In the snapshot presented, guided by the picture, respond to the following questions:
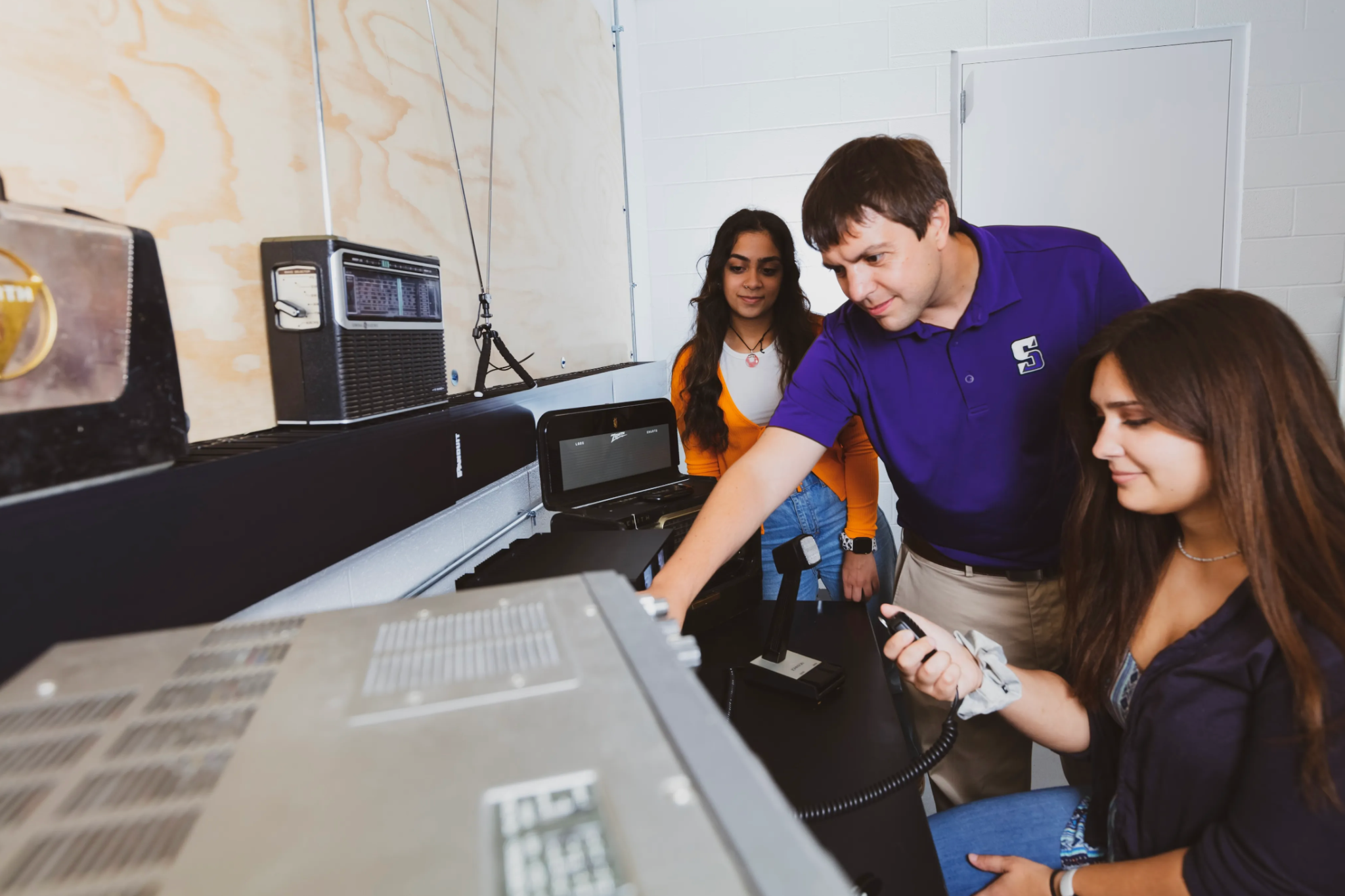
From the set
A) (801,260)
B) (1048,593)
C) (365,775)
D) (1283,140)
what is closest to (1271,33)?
(1283,140)

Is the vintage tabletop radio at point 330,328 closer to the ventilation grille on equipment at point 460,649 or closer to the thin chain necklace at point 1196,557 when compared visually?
the ventilation grille on equipment at point 460,649

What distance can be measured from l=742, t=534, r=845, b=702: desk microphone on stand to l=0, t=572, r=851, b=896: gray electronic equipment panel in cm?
81

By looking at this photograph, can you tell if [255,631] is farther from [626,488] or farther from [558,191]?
[558,191]

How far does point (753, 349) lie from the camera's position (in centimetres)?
229

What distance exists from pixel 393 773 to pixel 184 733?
0.12 m

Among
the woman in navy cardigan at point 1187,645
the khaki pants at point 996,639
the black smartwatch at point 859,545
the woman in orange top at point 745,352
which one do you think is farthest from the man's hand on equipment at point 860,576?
the woman in navy cardigan at point 1187,645

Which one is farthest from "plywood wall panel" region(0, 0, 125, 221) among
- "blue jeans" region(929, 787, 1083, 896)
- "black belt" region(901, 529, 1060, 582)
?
"black belt" region(901, 529, 1060, 582)

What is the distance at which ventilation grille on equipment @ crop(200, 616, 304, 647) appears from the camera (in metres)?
0.46

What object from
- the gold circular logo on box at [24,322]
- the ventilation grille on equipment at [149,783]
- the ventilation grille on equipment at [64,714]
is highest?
the gold circular logo on box at [24,322]

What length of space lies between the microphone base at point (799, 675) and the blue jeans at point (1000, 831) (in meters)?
0.25

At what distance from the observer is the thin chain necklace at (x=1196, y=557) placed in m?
1.06

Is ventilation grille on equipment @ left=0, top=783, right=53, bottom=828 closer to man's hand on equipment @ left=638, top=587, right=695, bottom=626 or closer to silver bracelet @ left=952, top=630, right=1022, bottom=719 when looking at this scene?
man's hand on equipment @ left=638, top=587, right=695, bottom=626

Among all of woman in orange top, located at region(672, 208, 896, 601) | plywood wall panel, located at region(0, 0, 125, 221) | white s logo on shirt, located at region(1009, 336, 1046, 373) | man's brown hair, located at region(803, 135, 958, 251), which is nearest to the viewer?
plywood wall panel, located at region(0, 0, 125, 221)

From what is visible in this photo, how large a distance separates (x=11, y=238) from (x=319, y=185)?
2.23 ft
